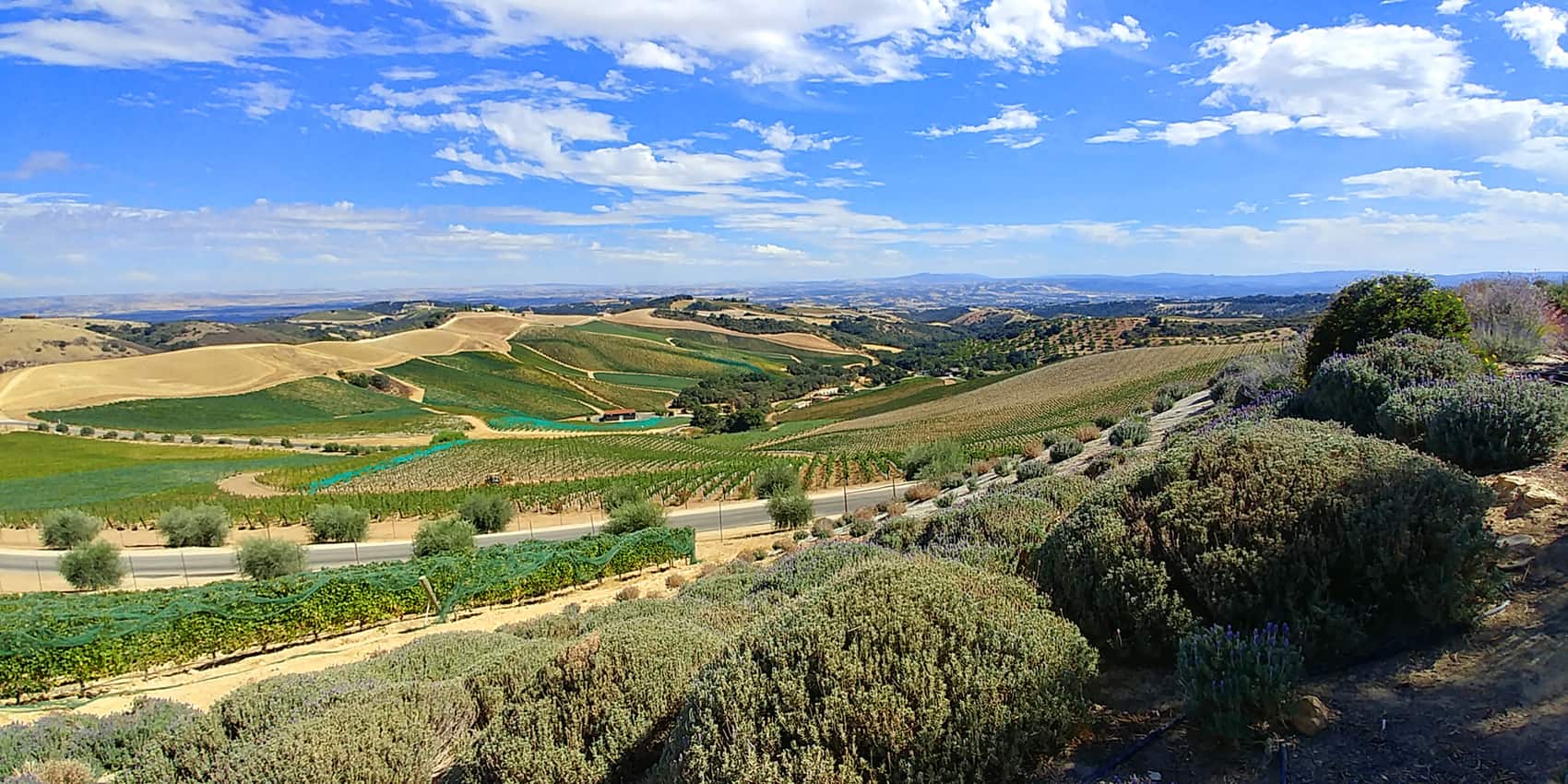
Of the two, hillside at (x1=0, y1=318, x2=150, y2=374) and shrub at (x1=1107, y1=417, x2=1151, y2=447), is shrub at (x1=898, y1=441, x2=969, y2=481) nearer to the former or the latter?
shrub at (x1=1107, y1=417, x2=1151, y2=447)

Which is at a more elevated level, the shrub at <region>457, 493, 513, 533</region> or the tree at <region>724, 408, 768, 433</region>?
the shrub at <region>457, 493, 513, 533</region>

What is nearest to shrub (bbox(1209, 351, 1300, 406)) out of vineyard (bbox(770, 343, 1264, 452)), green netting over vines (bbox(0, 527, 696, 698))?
vineyard (bbox(770, 343, 1264, 452))

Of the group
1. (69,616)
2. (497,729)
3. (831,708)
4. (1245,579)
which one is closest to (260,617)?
(69,616)

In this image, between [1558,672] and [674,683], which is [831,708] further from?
[1558,672]

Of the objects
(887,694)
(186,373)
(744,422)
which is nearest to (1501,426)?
(887,694)

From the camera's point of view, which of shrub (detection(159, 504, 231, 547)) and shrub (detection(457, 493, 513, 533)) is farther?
shrub (detection(457, 493, 513, 533))

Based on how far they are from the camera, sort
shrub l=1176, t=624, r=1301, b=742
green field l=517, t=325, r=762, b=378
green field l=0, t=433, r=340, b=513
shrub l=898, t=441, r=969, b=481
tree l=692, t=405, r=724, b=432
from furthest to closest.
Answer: green field l=517, t=325, r=762, b=378
tree l=692, t=405, r=724, b=432
green field l=0, t=433, r=340, b=513
shrub l=898, t=441, r=969, b=481
shrub l=1176, t=624, r=1301, b=742
